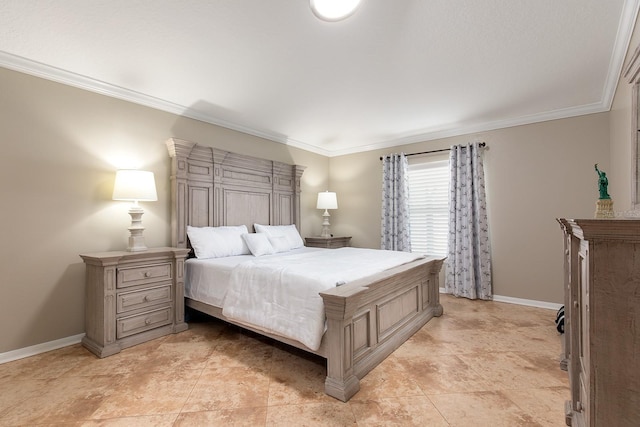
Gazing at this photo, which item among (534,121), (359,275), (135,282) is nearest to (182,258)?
(135,282)

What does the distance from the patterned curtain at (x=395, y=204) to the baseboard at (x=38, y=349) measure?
13.2 ft

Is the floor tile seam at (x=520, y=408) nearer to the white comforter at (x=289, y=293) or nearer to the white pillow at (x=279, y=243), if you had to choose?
the white comforter at (x=289, y=293)

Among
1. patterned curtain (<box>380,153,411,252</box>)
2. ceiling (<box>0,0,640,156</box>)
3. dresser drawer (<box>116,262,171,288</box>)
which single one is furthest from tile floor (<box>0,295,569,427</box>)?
ceiling (<box>0,0,640,156</box>)

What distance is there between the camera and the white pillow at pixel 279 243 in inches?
150

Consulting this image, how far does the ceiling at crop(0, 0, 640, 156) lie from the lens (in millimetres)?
1973

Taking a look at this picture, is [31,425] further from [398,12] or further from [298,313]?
[398,12]

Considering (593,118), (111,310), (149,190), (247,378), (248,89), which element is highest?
(248,89)

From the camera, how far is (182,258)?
299cm

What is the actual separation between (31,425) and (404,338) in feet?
8.45

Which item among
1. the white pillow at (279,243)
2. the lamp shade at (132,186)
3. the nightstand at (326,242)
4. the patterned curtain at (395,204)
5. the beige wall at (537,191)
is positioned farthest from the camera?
the nightstand at (326,242)

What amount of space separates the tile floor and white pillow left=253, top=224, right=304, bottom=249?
148 centimetres

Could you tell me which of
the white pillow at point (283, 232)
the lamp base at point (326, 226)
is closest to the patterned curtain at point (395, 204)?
the lamp base at point (326, 226)

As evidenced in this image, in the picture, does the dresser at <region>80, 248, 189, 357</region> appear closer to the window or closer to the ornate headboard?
the ornate headboard

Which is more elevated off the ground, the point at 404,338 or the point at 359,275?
the point at 359,275
